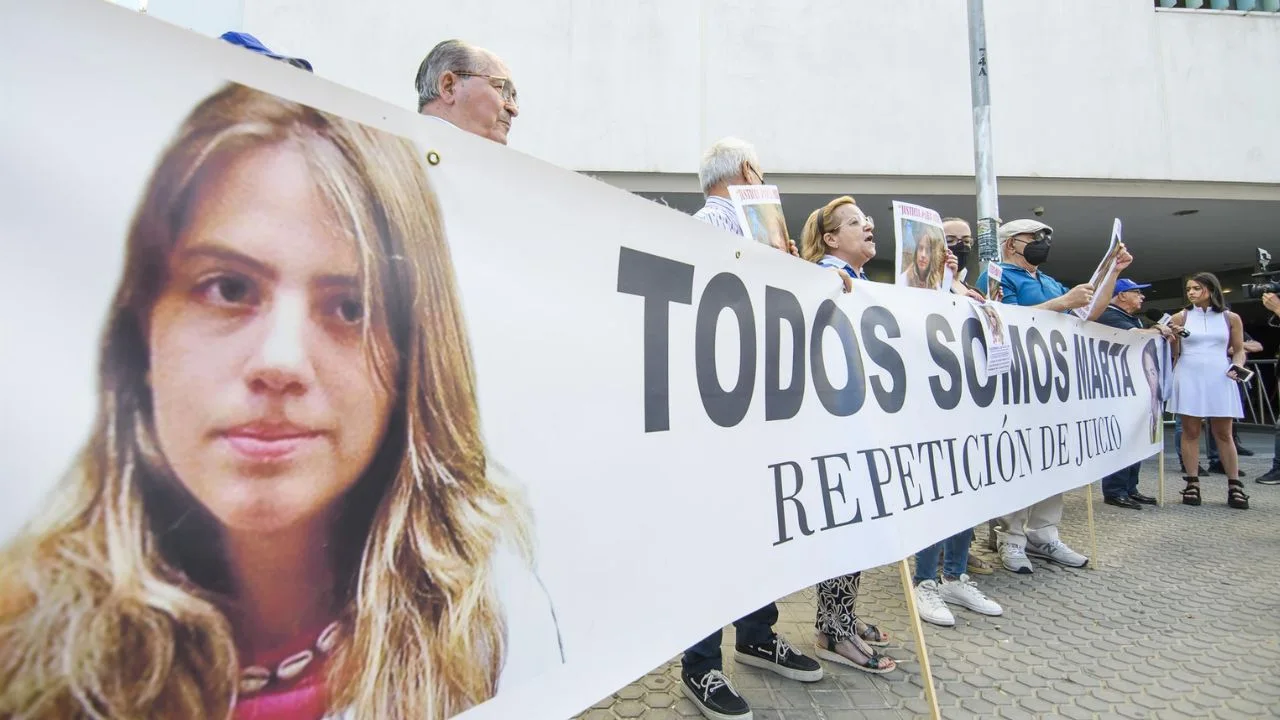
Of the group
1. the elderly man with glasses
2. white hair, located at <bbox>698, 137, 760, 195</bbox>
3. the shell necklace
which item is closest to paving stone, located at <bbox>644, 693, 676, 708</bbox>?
the shell necklace

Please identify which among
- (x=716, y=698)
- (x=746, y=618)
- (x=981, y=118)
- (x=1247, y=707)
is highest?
(x=981, y=118)

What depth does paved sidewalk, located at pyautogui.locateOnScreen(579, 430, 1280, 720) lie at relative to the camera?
2.08 metres

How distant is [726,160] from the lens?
2.29 meters

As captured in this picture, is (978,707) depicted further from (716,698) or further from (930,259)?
(930,259)

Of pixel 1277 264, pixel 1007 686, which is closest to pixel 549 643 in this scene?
pixel 1007 686

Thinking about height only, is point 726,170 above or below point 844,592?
above

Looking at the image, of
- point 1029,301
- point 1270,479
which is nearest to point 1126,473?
point 1270,479

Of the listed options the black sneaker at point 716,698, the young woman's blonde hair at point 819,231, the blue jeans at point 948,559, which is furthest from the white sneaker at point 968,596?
the young woman's blonde hair at point 819,231

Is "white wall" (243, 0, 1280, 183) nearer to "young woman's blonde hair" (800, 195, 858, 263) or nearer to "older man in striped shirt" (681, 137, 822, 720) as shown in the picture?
"young woman's blonde hair" (800, 195, 858, 263)

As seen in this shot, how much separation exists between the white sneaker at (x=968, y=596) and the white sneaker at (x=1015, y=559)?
534mm

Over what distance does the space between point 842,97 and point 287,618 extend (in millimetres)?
7886

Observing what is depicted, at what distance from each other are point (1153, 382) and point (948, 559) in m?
2.74

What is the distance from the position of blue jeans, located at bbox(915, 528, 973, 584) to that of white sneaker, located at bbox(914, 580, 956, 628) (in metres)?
0.04

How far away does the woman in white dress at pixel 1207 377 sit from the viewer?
16.8 feet
